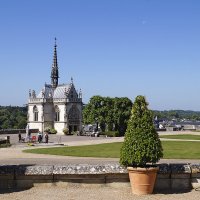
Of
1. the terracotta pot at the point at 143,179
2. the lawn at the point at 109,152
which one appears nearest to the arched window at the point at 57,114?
the lawn at the point at 109,152

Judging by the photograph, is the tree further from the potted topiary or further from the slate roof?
the potted topiary

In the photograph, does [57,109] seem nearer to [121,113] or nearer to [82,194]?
[121,113]

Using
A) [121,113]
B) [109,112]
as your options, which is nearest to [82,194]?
[121,113]

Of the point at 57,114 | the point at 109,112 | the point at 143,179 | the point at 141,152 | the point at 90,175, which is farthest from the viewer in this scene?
the point at 57,114

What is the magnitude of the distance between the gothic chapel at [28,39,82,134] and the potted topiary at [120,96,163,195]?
6602 centimetres

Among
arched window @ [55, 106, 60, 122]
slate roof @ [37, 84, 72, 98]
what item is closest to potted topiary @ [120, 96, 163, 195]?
arched window @ [55, 106, 60, 122]

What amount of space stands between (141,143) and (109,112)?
61298 mm

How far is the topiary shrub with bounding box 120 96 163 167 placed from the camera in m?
12.3

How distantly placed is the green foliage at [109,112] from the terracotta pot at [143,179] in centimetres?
5940

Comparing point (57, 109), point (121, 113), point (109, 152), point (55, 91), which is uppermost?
point (55, 91)

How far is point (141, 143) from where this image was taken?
12398 mm

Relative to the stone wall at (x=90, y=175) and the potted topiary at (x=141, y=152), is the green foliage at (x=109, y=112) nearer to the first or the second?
the stone wall at (x=90, y=175)

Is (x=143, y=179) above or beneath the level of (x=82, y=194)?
above

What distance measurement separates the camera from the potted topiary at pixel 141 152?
1212 centimetres
